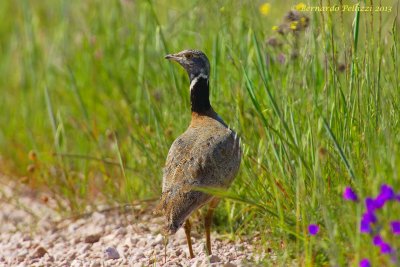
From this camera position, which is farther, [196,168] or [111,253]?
[111,253]

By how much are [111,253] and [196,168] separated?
821 millimetres

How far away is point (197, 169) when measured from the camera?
172 inches

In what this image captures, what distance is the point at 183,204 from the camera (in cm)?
418

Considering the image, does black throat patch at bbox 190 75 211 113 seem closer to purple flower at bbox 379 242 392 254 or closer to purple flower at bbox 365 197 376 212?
purple flower at bbox 365 197 376 212

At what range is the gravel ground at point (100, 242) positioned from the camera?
4559 mm

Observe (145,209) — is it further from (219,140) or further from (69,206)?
(219,140)

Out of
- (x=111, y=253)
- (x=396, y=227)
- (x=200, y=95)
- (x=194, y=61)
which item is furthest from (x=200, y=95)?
(x=396, y=227)

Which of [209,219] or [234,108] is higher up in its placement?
[234,108]

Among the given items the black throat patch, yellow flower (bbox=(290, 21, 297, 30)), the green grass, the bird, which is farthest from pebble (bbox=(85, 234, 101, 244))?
yellow flower (bbox=(290, 21, 297, 30))

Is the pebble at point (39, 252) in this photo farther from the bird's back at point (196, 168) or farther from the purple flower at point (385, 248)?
the purple flower at point (385, 248)

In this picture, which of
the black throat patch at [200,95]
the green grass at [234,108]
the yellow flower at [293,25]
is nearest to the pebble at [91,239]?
the green grass at [234,108]

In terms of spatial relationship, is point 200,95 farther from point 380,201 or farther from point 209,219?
point 380,201

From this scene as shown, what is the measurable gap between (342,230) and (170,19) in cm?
362

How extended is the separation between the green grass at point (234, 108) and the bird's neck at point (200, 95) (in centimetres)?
19
